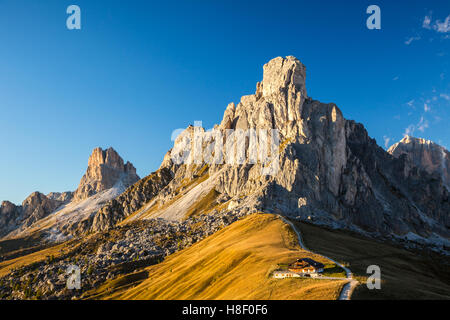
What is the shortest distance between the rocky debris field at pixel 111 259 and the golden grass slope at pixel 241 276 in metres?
12.4

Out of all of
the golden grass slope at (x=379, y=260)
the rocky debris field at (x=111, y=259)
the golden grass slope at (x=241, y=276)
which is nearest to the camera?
the golden grass slope at (x=241, y=276)

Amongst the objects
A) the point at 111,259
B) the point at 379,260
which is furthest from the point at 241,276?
the point at 111,259

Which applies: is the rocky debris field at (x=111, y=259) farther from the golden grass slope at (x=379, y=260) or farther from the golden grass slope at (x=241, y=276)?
the golden grass slope at (x=379, y=260)

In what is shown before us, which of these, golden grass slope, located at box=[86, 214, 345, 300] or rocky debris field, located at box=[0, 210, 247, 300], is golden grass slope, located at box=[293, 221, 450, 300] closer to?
golden grass slope, located at box=[86, 214, 345, 300]

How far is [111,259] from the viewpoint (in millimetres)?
136750

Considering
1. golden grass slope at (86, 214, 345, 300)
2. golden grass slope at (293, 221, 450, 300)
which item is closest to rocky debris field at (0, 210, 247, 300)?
golden grass slope at (86, 214, 345, 300)

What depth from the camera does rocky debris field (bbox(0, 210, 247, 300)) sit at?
387 feet

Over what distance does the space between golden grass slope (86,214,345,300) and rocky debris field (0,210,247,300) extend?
12.4 m

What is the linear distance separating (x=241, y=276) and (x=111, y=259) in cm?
9450

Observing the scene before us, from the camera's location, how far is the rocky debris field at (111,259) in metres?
118

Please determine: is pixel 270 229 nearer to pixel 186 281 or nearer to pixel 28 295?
pixel 186 281

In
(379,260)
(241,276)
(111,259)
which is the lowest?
(111,259)

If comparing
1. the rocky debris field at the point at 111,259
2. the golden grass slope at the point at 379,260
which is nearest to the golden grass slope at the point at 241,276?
the golden grass slope at the point at 379,260

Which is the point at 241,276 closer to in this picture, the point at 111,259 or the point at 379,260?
the point at 379,260
